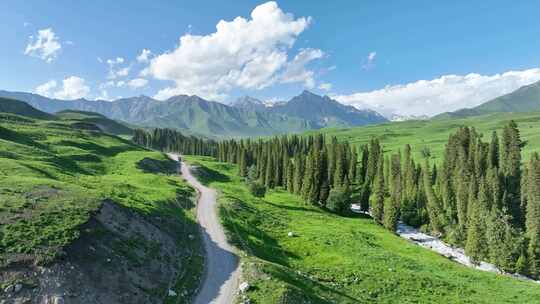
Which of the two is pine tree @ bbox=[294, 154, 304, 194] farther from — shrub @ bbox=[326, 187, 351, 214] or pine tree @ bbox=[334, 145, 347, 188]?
shrub @ bbox=[326, 187, 351, 214]

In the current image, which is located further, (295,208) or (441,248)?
(295,208)

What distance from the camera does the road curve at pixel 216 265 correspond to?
31797 millimetres

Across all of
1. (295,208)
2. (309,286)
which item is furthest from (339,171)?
(309,286)

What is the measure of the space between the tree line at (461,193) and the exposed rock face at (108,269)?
64133 millimetres

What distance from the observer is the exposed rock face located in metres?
24.4

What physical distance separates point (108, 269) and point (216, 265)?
13.0m

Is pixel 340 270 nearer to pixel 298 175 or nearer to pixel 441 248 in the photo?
pixel 441 248

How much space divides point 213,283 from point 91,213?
1410 centimetres

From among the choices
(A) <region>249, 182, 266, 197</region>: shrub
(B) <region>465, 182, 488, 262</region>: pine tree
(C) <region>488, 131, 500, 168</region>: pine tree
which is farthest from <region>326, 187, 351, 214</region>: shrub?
(C) <region>488, 131, 500, 168</region>: pine tree

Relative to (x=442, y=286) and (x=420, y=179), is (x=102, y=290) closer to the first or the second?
(x=442, y=286)

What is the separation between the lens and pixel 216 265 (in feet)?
130

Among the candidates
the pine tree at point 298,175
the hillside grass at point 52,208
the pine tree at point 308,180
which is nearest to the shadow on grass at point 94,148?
the hillside grass at point 52,208

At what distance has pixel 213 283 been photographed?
34.6 metres

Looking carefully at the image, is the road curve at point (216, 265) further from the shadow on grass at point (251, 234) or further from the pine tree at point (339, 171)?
the pine tree at point (339, 171)
